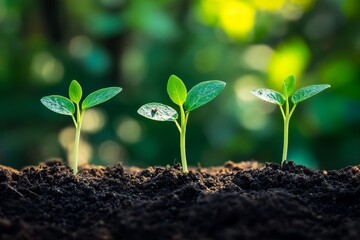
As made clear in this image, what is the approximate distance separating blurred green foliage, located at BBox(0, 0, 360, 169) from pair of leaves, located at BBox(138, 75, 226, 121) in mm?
1708

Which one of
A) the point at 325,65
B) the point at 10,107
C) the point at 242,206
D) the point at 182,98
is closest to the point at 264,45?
the point at 325,65

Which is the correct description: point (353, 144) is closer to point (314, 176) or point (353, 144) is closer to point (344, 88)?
point (344, 88)

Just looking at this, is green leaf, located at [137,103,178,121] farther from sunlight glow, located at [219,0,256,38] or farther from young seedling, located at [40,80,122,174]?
sunlight glow, located at [219,0,256,38]

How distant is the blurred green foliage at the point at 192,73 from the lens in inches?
104

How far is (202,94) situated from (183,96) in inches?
1.3

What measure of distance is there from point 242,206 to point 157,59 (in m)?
2.33

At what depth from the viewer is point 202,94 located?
938 millimetres

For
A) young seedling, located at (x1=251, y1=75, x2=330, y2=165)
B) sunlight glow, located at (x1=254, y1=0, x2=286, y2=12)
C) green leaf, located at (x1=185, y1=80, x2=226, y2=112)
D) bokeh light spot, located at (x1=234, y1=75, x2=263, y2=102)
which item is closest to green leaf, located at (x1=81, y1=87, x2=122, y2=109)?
green leaf, located at (x1=185, y1=80, x2=226, y2=112)

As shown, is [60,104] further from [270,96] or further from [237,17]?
[237,17]

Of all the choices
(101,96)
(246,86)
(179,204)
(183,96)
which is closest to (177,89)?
(183,96)

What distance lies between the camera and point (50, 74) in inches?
119

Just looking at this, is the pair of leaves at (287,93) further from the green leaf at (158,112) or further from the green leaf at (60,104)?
the green leaf at (60,104)

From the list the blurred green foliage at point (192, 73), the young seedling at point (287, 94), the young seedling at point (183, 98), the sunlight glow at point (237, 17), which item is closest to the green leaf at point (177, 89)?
the young seedling at point (183, 98)

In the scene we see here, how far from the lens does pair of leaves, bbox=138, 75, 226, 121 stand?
0.92 metres
